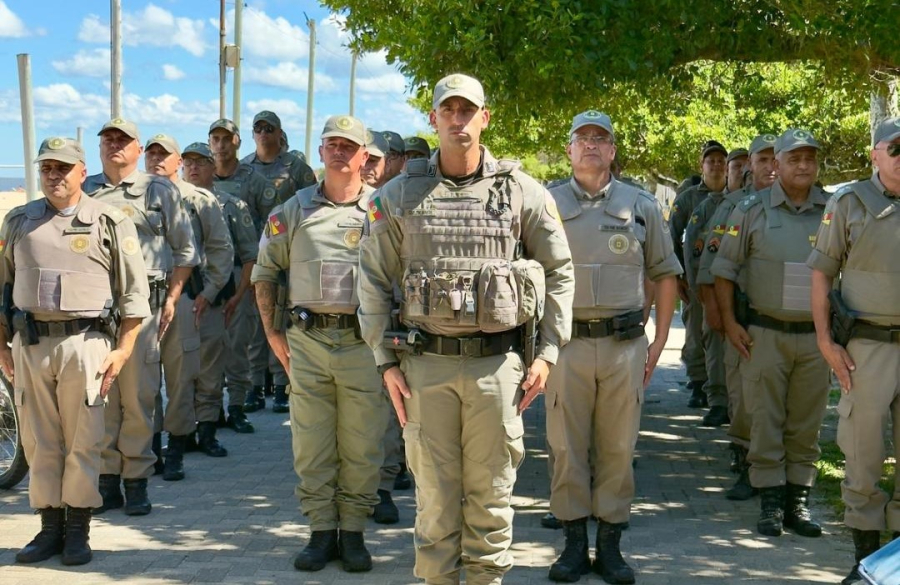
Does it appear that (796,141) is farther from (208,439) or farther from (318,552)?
(208,439)

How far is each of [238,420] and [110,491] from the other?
8.59 feet

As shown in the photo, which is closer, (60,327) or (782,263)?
(60,327)

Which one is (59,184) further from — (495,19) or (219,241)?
(495,19)

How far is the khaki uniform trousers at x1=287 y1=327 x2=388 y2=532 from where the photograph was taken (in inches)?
232

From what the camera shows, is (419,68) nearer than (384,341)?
No

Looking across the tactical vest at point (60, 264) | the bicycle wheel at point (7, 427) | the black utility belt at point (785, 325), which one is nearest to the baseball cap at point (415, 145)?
the black utility belt at point (785, 325)

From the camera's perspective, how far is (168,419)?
805 cm

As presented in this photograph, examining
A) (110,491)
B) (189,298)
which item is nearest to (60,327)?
(110,491)

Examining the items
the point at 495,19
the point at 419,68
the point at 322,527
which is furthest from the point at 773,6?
the point at 322,527

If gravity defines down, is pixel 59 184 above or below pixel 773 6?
below

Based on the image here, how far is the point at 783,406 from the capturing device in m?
6.83

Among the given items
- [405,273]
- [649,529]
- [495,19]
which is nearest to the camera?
[405,273]

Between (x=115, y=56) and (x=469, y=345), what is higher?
(x=115, y=56)

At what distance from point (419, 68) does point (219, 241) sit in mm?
1898
